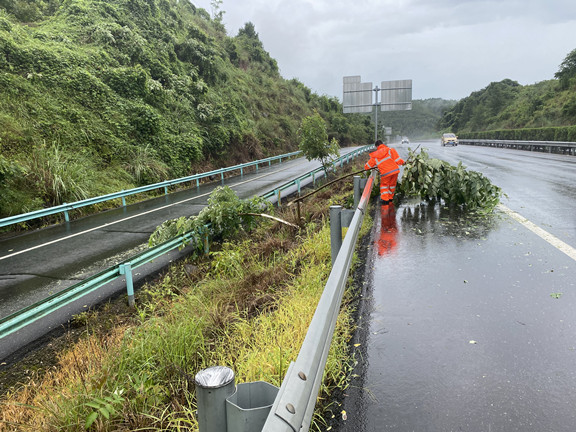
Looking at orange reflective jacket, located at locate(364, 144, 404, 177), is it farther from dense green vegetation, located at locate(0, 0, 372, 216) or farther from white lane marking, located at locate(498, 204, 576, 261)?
dense green vegetation, located at locate(0, 0, 372, 216)

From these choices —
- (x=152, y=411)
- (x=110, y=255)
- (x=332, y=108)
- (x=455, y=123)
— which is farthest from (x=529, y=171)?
(x=455, y=123)

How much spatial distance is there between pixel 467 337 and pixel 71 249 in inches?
319

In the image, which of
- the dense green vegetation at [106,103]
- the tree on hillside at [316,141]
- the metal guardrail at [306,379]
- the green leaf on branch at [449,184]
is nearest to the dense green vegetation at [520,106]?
the tree on hillside at [316,141]

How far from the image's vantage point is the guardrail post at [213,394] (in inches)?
51.3

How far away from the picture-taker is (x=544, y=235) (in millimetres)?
6383

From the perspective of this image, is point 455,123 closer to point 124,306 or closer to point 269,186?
point 269,186

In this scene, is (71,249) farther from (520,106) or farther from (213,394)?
(520,106)

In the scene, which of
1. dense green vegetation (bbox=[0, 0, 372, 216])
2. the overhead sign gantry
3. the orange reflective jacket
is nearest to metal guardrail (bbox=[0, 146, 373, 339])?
the orange reflective jacket

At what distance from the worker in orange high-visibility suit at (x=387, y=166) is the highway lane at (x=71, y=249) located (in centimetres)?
551

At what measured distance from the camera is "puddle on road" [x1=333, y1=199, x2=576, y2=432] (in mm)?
2379

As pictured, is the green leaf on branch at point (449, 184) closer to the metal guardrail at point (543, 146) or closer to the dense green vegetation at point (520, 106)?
the metal guardrail at point (543, 146)

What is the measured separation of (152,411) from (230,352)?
0.87 m

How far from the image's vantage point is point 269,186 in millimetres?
17391

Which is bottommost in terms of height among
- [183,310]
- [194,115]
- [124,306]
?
[124,306]
